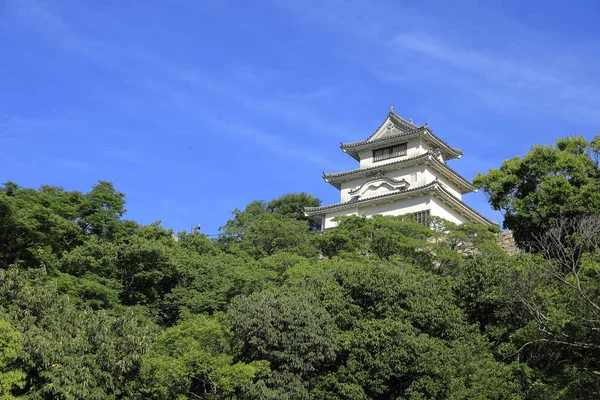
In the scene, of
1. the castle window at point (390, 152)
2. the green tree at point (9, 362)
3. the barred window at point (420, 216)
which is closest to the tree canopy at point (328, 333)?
the green tree at point (9, 362)

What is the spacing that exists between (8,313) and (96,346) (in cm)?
196

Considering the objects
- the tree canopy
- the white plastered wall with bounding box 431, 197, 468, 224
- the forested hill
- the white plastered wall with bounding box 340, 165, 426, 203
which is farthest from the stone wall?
the tree canopy

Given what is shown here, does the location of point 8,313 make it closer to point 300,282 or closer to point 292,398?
point 292,398

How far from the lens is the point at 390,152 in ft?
120

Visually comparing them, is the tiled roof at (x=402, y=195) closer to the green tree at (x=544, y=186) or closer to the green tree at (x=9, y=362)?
the green tree at (x=544, y=186)

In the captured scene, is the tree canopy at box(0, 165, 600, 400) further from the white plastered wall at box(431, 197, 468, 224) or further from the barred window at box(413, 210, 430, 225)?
the white plastered wall at box(431, 197, 468, 224)

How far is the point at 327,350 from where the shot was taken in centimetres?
1733

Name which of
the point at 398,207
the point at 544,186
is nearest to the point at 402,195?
the point at 398,207

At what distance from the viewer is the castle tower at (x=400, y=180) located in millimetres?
33219

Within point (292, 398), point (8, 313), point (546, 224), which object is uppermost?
point (546, 224)

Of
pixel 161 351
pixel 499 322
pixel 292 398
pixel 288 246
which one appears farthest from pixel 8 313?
pixel 288 246

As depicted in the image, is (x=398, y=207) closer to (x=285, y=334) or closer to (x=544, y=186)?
(x=544, y=186)

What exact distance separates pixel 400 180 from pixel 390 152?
2407 mm

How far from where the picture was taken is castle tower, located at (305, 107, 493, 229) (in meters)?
33.2
